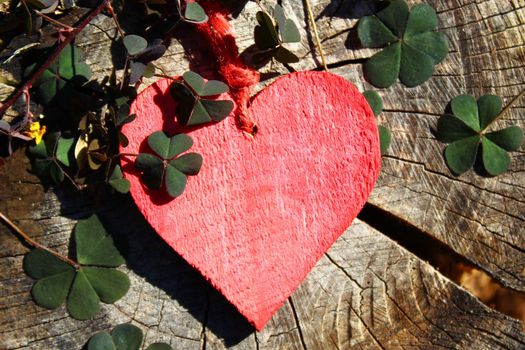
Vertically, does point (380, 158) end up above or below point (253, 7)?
below

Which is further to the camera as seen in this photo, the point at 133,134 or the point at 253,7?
the point at 253,7

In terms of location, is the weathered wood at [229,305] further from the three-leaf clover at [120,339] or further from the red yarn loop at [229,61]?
the red yarn loop at [229,61]

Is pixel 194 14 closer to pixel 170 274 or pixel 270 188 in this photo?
pixel 270 188

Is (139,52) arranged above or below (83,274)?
above

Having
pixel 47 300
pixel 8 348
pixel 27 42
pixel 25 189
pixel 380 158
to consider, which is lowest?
pixel 8 348

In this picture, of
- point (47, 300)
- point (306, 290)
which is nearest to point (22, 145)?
point (47, 300)

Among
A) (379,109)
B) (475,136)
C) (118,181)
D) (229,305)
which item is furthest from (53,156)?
(475,136)

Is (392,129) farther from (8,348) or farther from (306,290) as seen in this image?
(8,348)
